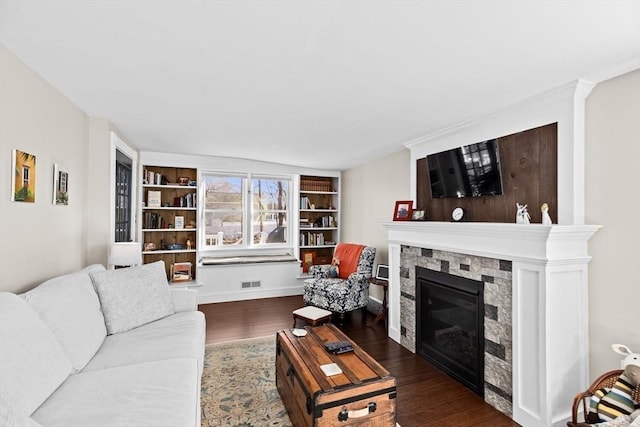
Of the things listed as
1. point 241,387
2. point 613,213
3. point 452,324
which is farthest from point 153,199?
point 613,213

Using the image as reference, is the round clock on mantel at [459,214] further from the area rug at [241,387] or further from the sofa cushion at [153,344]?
the sofa cushion at [153,344]

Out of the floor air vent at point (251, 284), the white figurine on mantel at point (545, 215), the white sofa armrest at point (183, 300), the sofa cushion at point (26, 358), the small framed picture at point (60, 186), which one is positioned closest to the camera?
the sofa cushion at point (26, 358)

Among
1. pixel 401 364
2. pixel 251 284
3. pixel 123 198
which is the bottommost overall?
pixel 401 364

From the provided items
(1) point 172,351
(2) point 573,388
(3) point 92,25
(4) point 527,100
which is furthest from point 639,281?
(3) point 92,25

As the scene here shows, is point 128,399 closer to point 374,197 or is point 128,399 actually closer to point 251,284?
point 251,284

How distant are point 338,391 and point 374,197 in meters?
3.42

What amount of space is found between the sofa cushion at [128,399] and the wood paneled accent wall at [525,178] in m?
2.51

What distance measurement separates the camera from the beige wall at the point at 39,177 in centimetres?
187

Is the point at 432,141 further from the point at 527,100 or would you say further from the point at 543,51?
the point at 543,51

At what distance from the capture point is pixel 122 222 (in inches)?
160

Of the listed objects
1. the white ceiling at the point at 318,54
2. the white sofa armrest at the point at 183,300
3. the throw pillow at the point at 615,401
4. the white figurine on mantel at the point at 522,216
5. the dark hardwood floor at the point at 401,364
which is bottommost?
the dark hardwood floor at the point at 401,364

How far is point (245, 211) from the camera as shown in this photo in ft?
17.7

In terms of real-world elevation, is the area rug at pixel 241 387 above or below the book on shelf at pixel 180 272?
below

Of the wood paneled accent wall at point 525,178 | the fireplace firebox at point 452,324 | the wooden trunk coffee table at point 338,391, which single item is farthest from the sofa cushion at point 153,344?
the wood paneled accent wall at point 525,178
